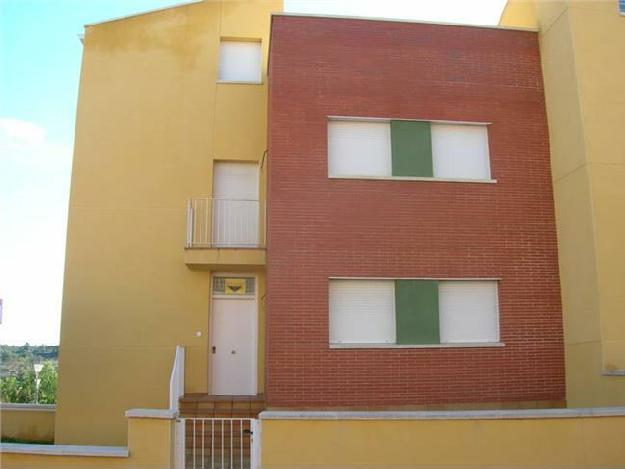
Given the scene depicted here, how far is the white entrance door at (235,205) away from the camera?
46.6ft

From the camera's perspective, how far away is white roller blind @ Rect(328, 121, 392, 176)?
40.3 feet

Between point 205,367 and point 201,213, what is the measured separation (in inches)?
124

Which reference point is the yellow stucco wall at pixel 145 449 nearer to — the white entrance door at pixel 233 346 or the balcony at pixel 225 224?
the white entrance door at pixel 233 346

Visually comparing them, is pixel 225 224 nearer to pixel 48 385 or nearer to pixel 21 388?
pixel 21 388

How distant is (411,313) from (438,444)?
3.46 m

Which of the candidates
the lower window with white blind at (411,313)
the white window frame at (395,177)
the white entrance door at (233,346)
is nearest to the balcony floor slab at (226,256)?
the white entrance door at (233,346)

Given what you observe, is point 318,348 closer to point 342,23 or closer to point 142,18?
point 342,23

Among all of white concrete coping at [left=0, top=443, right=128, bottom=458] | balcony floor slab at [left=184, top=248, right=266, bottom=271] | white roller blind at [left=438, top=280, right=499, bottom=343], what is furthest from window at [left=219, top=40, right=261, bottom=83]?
white concrete coping at [left=0, top=443, right=128, bottom=458]

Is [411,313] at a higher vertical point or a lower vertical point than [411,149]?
lower

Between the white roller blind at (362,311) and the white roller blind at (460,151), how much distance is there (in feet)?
7.83

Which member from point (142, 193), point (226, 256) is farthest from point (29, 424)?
point (226, 256)

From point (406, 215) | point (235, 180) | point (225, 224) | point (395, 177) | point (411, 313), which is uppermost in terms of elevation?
point (235, 180)

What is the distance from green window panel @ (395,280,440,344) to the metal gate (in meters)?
3.19

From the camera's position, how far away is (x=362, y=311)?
1185 centimetres
